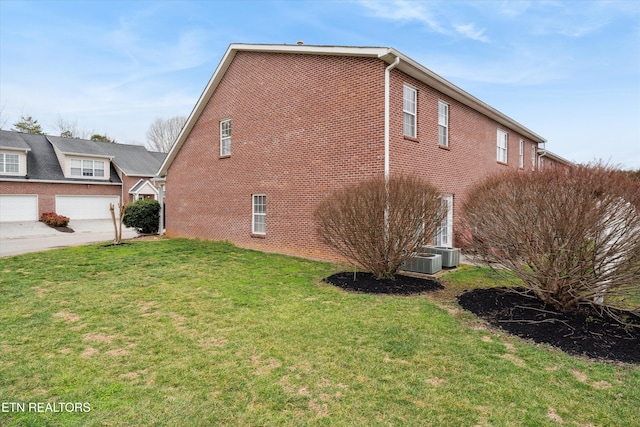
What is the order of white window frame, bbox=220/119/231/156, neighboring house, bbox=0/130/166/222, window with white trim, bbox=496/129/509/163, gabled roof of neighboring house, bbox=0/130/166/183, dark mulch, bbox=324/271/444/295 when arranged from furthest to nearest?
1. gabled roof of neighboring house, bbox=0/130/166/183
2. neighboring house, bbox=0/130/166/222
3. window with white trim, bbox=496/129/509/163
4. white window frame, bbox=220/119/231/156
5. dark mulch, bbox=324/271/444/295

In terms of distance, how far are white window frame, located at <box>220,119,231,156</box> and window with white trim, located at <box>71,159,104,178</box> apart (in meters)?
19.5

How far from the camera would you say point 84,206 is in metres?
27.1

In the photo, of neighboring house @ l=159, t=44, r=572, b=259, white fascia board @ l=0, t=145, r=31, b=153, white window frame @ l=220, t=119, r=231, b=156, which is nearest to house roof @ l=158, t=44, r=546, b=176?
neighboring house @ l=159, t=44, r=572, b=259

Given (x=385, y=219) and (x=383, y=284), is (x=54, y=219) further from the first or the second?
(x=385, y=219)

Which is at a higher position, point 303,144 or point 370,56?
point 370,56

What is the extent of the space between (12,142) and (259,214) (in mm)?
23799

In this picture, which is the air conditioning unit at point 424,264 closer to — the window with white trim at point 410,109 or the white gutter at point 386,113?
the white gutter at point 386,113

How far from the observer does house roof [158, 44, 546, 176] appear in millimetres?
9327

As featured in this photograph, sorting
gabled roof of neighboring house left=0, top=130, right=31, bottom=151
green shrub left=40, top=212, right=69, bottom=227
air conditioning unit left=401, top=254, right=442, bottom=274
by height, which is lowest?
air conditioning unit left=401, top=254, right=442, bottom=274

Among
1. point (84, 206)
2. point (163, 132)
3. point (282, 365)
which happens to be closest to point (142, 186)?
point (84, 206)

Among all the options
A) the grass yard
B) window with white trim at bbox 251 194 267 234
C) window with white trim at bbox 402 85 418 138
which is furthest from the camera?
window with white trim at bbox 251 194 267 234

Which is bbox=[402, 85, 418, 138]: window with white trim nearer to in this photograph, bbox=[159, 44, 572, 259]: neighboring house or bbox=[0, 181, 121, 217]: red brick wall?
bbox=[159, 44, 572, 259]: neighboring house

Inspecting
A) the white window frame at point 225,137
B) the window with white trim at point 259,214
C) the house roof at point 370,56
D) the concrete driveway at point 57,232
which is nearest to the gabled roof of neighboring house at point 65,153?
the concrete driveway at point 57,232

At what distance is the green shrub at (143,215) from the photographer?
18656 millimetres
